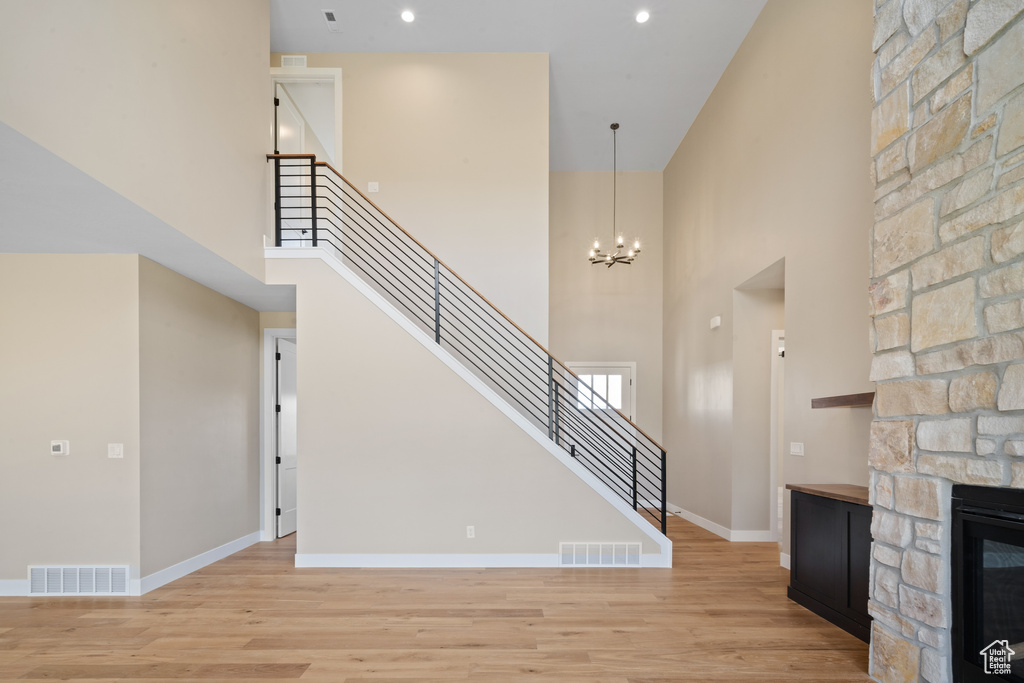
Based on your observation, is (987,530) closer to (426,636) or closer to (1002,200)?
(1002,200)

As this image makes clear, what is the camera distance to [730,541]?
6.04 m

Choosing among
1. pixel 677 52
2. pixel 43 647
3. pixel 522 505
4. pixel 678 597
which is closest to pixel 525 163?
pixel 677 52

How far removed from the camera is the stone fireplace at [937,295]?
2.16m

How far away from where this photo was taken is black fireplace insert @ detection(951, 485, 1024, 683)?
2.16 m

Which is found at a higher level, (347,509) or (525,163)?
(525,163)

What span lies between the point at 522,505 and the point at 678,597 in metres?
1.49

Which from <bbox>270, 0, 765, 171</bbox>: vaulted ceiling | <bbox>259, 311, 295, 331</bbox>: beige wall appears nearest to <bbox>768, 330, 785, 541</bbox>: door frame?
<bbox>270, 0, 765, 171</bbox>: vaulted ceiling

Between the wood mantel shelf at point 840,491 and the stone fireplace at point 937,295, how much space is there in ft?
1.82

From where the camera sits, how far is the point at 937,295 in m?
2.48

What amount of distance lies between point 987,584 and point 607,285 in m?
6.80

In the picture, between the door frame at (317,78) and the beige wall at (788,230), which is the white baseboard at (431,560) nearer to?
the beige wall at (788,230)

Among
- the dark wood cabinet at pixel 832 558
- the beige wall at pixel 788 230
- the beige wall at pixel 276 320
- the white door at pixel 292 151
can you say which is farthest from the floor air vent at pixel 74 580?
the beige wall at pixel 788 230

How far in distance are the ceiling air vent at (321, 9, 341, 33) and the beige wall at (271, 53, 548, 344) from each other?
397mm

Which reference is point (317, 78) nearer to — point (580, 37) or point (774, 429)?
point (580, 37)
